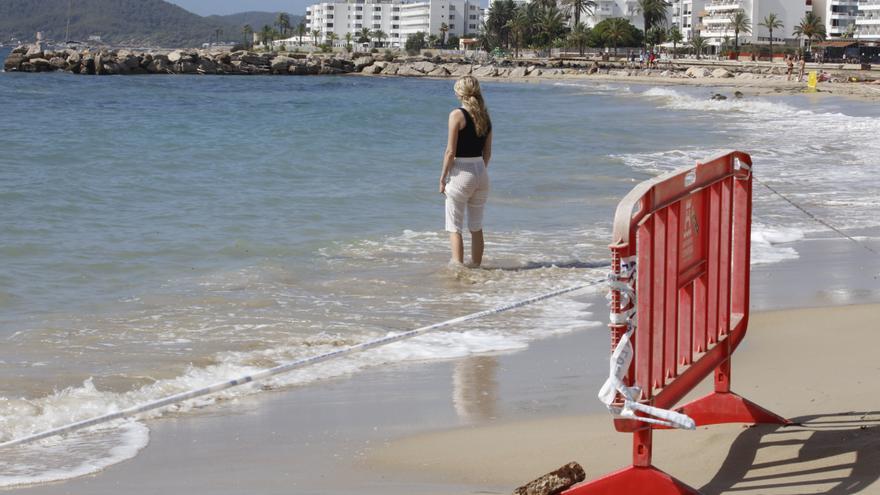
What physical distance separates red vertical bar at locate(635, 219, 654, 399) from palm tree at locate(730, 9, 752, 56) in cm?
13878

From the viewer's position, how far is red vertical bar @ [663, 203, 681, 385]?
12.1 ft

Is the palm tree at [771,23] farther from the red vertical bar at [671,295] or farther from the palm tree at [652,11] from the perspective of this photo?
the red vertical bar at [671,295]

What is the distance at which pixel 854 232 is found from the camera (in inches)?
428

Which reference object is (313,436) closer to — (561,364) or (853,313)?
(561,364)

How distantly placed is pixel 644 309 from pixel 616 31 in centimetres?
14383

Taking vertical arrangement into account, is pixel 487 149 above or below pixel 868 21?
below

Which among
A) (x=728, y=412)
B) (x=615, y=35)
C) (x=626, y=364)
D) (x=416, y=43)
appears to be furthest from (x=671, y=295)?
(x=416, y=43)

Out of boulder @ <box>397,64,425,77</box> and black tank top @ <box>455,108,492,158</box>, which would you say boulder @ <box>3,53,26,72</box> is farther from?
black tank top @ <box>455,108,492,158</box>

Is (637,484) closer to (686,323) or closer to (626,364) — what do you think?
(626,364)

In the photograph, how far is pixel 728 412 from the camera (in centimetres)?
445

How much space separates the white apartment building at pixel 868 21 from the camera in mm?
130000

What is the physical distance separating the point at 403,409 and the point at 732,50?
13653cm

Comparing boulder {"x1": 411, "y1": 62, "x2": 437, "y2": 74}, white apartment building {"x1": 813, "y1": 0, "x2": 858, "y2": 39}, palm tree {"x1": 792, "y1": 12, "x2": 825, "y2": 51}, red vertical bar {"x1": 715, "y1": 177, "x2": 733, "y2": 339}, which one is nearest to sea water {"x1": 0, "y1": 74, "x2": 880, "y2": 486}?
red vertical bar {"x1": 715, "y1": 177, "x2": 733, "y2": 339}

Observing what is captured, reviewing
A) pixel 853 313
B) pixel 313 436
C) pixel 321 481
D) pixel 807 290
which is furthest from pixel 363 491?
pixel 807 290
